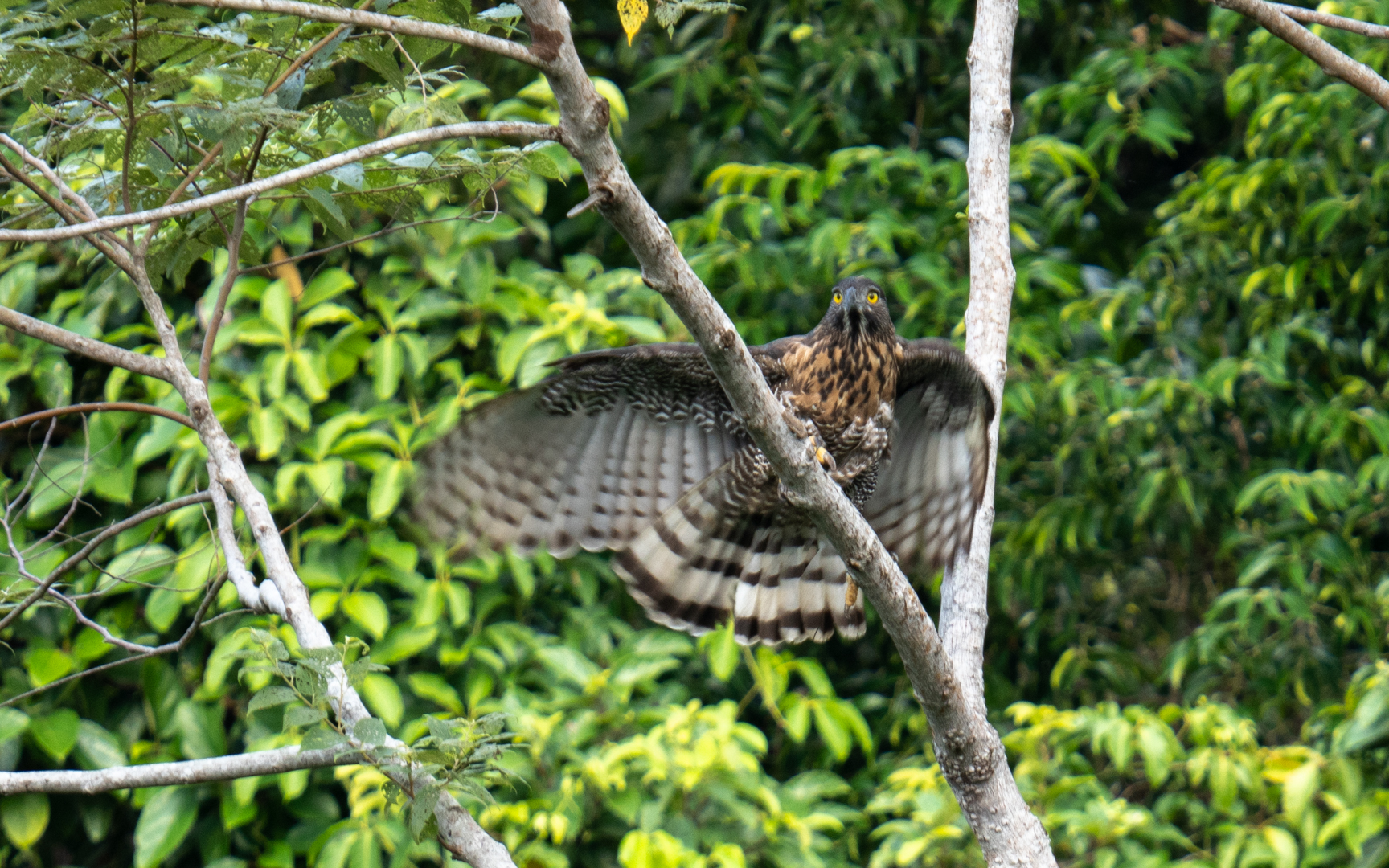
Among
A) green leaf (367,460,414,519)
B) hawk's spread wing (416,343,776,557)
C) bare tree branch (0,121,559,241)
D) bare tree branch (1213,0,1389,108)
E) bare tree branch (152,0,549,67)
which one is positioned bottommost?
green leaf (367,460,414,519)

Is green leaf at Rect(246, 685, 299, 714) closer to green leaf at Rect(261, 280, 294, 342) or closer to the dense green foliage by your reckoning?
the dense green foliage

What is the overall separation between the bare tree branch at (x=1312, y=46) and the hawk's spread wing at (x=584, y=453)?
134 centimetres

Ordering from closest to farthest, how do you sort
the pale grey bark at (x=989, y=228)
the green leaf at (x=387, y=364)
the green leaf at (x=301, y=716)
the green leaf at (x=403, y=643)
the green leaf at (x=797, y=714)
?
the green leaf at (x=301, y=716), the pale grey bark at (x=989, y=228), the green leaf at (x=403, y=643), the green leaf at (x=387, y=364), the green leaf at (x=797, y=714)

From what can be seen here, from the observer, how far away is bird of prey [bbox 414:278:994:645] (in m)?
2.95

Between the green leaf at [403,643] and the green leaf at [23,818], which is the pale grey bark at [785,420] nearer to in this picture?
the green leaf at [403,643]

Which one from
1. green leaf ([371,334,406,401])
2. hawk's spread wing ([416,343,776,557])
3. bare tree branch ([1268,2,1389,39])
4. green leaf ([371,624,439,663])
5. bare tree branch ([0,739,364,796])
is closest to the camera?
bare tree branch ([0,739,364,796])

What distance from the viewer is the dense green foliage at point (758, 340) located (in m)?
3.29

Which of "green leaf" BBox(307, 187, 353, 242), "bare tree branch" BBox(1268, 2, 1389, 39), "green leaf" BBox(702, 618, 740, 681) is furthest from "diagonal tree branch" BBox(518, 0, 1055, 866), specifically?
"green leaf" BBox(702, 618, 740, 681)

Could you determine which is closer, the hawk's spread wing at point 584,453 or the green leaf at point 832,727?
the hawk's spread wing at point 584,453

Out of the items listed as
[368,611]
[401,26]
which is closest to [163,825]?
[368,611]

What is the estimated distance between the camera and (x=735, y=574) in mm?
3252

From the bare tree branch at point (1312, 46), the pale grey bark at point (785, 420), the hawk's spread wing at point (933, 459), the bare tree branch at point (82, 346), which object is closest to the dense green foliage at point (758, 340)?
the bare tree branch at point (82, 346)

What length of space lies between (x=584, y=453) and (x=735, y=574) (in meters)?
Answer: 0.51

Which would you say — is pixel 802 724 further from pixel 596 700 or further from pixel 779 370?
pixel 779 370
